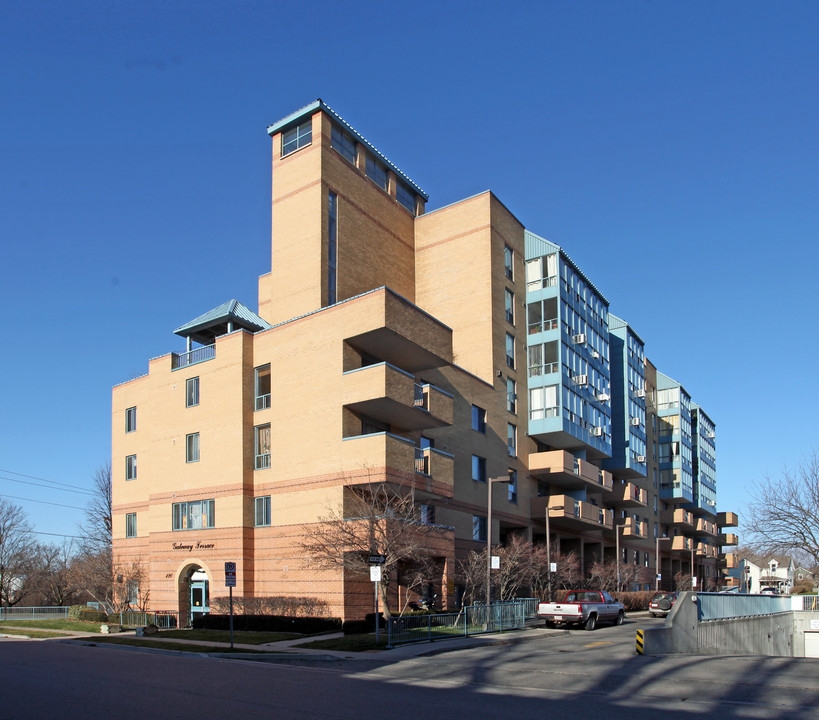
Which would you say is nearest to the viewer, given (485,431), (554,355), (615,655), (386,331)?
(615,655)

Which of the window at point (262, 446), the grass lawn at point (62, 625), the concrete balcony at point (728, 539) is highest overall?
the window at point (262, 446)

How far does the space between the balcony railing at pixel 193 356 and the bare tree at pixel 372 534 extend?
1177cm

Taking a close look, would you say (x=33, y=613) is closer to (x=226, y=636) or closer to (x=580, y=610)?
(x=226, y=636)

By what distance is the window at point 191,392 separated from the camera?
132 feet

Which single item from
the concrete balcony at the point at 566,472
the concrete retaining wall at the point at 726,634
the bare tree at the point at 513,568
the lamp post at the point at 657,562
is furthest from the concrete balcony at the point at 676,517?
the bare tree at the point at 513,568

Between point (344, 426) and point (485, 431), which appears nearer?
point (344, 426)

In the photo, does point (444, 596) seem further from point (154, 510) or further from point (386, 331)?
point (154, 510)

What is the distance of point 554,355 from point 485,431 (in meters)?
8.57

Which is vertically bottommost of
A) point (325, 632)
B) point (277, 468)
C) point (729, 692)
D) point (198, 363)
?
point (325, 632)

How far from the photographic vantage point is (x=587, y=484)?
55000 millimetres

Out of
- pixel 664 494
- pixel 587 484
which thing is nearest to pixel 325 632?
pixel 587 484

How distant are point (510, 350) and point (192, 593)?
2298cm

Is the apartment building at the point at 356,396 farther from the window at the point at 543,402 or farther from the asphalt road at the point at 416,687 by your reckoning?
the asphalt road at the point at 416,687

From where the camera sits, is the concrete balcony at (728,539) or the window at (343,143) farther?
the concrete balcony at (728,539)
